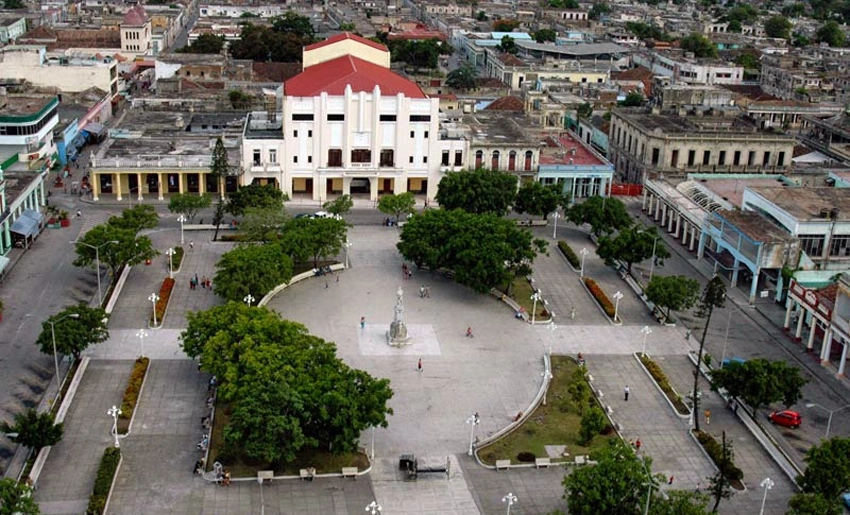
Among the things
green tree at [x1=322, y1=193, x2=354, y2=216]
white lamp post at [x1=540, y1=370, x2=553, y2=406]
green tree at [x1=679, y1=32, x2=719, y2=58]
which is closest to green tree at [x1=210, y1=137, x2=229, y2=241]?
green tree at [x1=322, y1=193, x2=354, y2=216]

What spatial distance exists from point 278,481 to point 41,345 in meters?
21.6

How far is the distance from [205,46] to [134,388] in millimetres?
114786

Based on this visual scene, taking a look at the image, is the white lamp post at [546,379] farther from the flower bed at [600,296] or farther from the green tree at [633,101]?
the green tree at [633,101]

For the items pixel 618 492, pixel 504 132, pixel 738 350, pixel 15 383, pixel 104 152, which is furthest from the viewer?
pixel 504 132

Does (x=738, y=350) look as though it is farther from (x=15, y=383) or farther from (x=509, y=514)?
(x=15, y=383)

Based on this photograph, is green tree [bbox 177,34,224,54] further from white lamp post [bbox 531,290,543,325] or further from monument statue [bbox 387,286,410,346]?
monument statue [bbox 387,286,410,346]

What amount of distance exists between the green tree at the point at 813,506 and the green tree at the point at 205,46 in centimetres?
13697

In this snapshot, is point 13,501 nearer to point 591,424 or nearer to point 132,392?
point 132,392

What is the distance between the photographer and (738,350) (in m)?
70.4

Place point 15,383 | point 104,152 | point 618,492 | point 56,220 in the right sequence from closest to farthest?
1. point 618,492
2. point 15,383
3. point 56,220
4. point 104,152

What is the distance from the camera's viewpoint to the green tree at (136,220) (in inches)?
3214

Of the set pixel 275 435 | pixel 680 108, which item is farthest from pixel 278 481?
pixel 680 108

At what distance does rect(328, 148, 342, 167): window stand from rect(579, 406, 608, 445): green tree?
52.7 metres

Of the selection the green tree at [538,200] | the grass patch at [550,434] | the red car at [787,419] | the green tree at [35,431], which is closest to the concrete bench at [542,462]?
the grass patch at [550,434]
